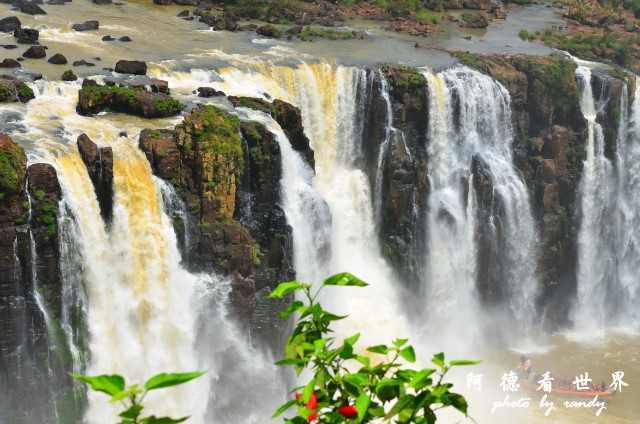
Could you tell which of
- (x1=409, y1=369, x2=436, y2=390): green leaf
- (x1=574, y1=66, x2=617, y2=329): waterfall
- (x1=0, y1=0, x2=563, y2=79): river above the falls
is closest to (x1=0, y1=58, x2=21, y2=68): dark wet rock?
(x1=0, y1=0, x2=563, y2=79): river above the falls

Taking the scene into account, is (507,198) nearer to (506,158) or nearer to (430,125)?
(506,158)

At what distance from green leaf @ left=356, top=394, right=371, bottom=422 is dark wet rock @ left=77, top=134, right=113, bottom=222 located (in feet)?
51.3

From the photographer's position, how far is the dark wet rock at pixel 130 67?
24.7m

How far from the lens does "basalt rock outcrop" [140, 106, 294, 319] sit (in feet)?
65.4

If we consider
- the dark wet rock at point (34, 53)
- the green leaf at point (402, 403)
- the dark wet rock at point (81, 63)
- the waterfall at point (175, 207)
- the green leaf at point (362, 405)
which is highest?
the green leaf at point (362, 405)

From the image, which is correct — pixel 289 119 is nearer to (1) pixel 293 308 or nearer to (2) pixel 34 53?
(2) pixel 34 53

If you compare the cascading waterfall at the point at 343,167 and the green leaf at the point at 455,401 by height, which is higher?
the green leaf at the point at 455,401

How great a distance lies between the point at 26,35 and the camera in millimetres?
27312

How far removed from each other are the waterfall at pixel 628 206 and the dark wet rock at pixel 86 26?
20.8m

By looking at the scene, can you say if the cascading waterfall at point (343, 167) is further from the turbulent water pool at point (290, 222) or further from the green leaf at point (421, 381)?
the green leaf at point (421, 381)

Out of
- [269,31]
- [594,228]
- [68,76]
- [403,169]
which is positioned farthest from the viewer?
[269,31]

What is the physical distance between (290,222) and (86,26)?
13.5 meters

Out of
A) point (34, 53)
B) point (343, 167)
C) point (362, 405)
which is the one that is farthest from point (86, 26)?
point (362, 405)

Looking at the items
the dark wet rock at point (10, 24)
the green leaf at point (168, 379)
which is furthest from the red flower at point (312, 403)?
the dark wet rock at point (10, 24)
